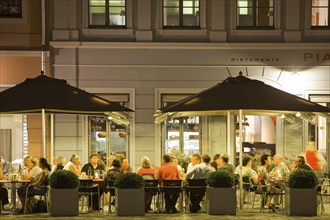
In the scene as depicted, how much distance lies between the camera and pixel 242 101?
17.5 metres

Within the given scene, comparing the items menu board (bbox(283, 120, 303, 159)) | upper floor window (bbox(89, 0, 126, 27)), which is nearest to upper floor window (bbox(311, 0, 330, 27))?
menu board (bbox(283, 120, 303, 159))

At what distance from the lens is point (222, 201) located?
1750 centimetres

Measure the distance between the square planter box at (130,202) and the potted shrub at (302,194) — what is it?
309 centimetres

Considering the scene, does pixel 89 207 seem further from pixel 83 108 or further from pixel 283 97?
pixel 283 97

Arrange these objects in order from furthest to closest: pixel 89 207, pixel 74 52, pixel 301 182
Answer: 1. pixel 74 52
2. pixel 89 207
3. pixel 301 182

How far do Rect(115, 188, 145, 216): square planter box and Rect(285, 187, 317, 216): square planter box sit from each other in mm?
3069

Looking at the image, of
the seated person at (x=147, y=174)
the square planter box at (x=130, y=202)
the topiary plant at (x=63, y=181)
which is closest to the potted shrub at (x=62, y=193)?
the topiary plant at (x=63, y=181)

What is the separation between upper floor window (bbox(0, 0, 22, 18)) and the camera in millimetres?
23047

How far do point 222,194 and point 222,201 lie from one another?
0.15 metres

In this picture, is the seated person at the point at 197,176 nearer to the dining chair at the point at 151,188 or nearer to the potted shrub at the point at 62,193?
the dining chair at the point at 151,188

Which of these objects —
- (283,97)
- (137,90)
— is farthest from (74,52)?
(283,97)

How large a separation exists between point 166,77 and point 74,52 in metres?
2.59

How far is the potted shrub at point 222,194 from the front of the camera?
17.5m

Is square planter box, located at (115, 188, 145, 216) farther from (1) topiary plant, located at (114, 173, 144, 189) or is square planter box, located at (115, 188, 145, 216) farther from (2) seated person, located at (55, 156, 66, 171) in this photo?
(2) seated person, located at (55, 156, 66, 171)
